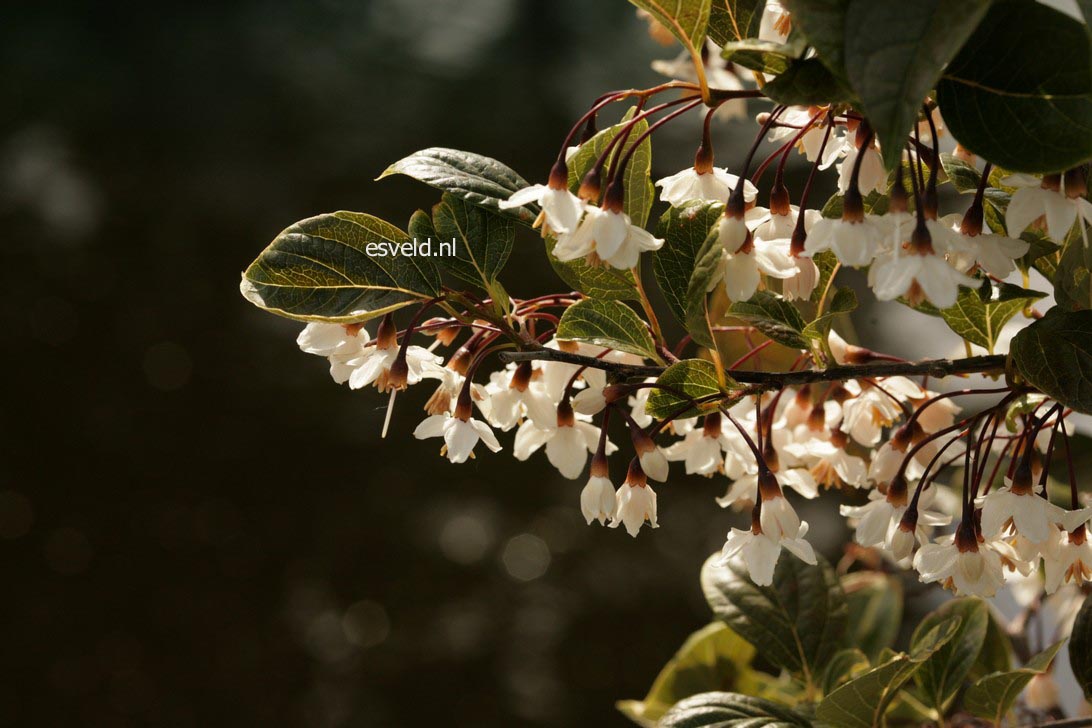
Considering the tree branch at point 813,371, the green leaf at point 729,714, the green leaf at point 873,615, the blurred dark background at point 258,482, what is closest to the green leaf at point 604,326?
the tree branch at point 813,371

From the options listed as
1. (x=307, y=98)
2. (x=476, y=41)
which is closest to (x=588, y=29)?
(x=476, y=41)

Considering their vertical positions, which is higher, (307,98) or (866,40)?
(307,98)

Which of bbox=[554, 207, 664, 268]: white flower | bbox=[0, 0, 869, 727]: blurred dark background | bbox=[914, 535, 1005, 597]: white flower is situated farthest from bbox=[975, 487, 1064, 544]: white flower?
bbox=[0, 0, 869, 727]: blurred dark background

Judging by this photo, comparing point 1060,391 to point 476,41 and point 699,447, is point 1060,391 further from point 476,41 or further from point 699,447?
point 476,41

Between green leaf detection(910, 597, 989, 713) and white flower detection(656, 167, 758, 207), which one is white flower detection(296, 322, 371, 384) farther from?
green leaf detection(910, 597, 989, 713)

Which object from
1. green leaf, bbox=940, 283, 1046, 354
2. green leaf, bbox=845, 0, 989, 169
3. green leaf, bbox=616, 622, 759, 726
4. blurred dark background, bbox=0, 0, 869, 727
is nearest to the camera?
green leaf, bbox=845, 0, 989, 169

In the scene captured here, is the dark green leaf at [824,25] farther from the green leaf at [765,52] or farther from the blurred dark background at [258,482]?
the blurred dark background at [258,482]

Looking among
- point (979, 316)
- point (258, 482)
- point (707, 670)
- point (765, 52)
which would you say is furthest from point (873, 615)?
point (258, 482)
